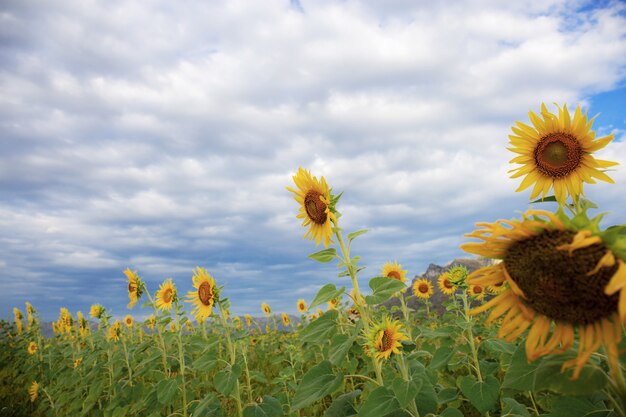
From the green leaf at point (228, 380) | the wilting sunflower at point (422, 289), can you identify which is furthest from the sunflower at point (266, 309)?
the green leaf at point (228, 380)

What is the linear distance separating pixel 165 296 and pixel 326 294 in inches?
163

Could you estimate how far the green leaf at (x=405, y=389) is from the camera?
2.35 metres

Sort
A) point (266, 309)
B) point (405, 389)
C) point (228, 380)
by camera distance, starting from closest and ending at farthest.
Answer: point (405, 389), point (228, 380), point (266, 309)

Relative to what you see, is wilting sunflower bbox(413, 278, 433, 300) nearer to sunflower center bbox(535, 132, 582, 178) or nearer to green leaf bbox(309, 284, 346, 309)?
sunflower center bbox(535, 132, 582, 178)

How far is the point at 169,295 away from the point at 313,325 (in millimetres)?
3893

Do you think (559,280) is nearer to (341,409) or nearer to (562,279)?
(562,279)

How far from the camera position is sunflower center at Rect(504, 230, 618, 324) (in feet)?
4.40

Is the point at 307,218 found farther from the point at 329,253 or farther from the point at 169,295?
the point at 169,295

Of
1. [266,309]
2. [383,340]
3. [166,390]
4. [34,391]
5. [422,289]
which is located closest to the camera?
[383,340]

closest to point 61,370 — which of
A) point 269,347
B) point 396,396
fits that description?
point 269,347

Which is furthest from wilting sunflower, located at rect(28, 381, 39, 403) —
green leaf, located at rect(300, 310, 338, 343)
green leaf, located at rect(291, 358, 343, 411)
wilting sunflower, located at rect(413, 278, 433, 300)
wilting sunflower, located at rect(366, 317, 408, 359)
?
wilting sunflower, located at rect(366, 317, 408, 359)

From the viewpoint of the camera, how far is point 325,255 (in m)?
2.95

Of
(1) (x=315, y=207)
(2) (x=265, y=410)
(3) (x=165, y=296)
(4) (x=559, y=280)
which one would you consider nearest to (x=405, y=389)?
(4) (x=559, y=280)

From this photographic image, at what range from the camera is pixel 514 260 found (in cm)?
153
